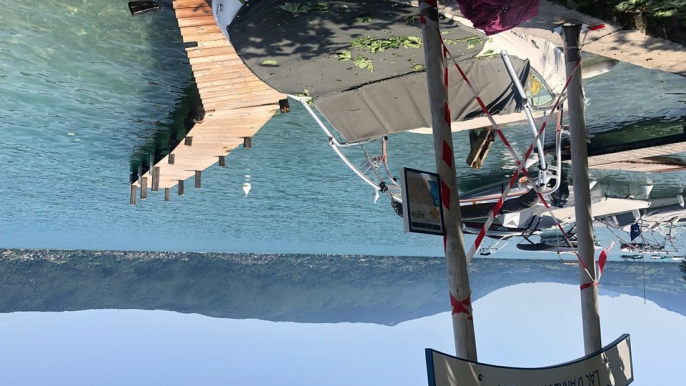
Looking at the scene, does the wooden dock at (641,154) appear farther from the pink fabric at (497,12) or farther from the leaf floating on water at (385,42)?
the pink fabric at (497,12)

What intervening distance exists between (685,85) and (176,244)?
1171 cm

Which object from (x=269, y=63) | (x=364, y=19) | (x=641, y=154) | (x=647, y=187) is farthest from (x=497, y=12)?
(x=647, y=187)

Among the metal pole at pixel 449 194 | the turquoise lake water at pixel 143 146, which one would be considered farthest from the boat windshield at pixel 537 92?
the metal pole at pixel 449 194

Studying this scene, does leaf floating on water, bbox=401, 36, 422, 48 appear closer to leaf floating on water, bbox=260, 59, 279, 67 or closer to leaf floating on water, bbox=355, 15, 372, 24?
leaf floating on water, bbox=355, 15, 372, 24

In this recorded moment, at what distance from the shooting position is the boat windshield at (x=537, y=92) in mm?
4770

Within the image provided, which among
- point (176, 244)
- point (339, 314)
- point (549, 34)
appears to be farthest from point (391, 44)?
point (339, 314)

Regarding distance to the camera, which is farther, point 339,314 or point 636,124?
point 339,314

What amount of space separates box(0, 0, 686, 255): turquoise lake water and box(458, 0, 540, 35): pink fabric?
2220 millimetres

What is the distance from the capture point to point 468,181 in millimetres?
9203

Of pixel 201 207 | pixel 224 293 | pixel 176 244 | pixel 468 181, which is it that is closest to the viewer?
pixel 468 181

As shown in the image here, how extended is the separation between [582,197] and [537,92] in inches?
50.8

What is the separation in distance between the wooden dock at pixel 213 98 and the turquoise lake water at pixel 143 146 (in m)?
0.39

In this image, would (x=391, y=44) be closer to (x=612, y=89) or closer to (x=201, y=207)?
(x=612, y=89)

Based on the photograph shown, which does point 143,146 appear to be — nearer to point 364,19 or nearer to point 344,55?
point 344,55
